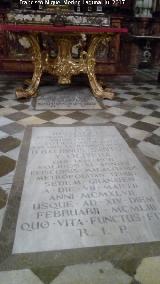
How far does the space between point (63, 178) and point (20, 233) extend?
0.62m

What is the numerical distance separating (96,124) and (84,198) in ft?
4.79

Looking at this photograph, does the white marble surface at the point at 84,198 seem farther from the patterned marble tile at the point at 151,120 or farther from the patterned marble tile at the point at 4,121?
the patterned marble tile at the point at 151,120

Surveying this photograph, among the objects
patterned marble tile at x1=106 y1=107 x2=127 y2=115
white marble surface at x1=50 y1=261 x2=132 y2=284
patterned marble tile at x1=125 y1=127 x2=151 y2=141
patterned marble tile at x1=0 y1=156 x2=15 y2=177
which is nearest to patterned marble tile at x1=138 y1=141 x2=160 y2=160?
patterned marble tile at x1=125 y1=127 x2=151 y2=141

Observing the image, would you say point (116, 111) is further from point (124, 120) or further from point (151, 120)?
point (151, 120)


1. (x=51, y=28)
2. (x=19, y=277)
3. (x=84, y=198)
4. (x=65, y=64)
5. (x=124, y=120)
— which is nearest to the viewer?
(x=19, y=277)

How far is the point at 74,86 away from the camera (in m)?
4.99

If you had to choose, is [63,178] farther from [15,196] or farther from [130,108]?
[130,108]

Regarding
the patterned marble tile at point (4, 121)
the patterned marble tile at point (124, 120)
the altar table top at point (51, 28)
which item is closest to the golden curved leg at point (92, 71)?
the altar table top at point (51, 28)

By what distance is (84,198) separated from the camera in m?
1.84

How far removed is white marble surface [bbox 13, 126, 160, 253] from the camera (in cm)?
153

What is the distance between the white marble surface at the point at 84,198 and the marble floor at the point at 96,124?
84mm

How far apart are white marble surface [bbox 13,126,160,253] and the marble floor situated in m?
0.08

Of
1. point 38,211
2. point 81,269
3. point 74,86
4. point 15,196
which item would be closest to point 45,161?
point 15,196

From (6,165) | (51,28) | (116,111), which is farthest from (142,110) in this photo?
(6,165)
